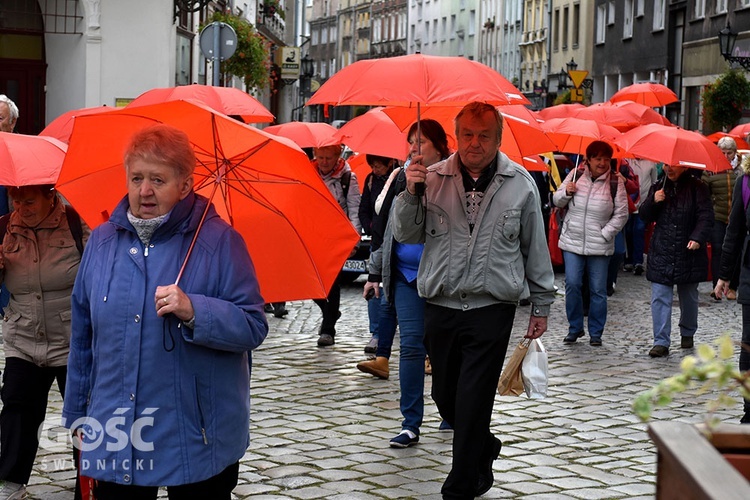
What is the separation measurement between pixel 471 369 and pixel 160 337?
234 cm

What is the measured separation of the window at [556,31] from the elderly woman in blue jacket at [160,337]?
63.7 meters

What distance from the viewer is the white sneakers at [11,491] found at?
6.52 meters

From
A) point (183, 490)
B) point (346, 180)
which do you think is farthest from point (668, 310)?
point (183, 490)

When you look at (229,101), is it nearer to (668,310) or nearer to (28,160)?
(668,310)

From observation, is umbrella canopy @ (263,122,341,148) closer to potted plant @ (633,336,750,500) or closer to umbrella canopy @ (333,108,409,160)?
umbrella canopy @ (333,108,409,160)

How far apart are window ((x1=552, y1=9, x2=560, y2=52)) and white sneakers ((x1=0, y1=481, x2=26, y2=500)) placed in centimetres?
6220

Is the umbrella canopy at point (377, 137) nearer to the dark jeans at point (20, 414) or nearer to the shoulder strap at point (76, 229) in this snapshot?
the shoulder strap at point (76, 229)

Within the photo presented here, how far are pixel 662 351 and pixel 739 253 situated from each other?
11.0 feet

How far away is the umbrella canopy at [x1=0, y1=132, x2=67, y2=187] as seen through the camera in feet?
21.1

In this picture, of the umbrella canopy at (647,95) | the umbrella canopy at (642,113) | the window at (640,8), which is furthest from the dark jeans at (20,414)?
the window at (640,8)

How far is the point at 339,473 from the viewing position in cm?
751

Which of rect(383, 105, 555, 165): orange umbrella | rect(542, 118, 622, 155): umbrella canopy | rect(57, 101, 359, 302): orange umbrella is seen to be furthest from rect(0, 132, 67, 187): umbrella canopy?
rect(542, 118, 622, 155): umbrella canopy

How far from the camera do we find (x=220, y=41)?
19.2 m

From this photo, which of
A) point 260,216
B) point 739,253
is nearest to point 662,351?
point 739,253
